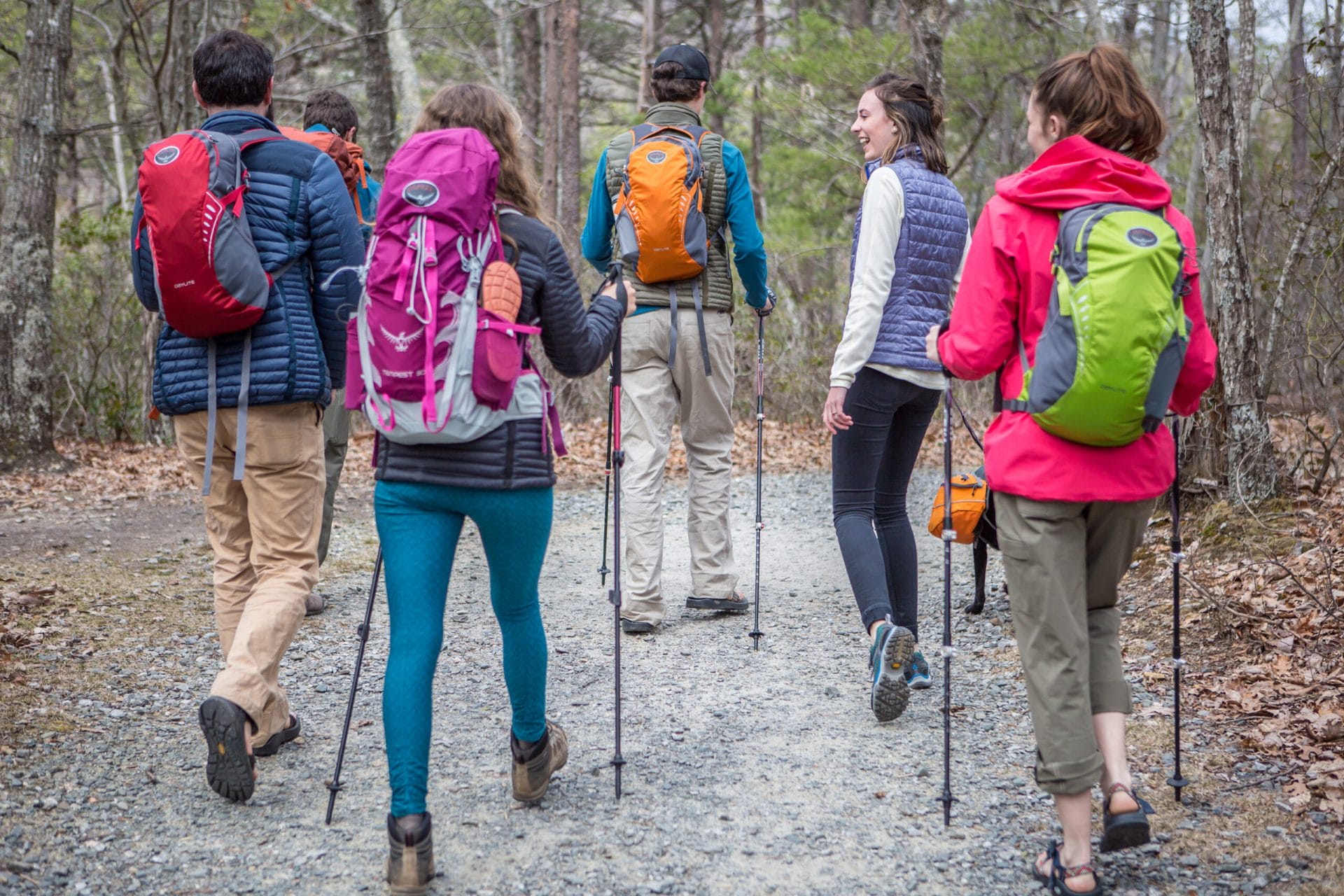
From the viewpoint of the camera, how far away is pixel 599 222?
212 inches

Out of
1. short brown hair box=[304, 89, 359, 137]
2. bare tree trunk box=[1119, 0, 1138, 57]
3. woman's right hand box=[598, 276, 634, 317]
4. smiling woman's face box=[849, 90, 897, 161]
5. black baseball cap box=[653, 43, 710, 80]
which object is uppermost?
bare tree trunk box=[1119, 0, 1138, 57]

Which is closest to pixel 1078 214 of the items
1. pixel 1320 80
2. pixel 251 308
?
pixel 251 308

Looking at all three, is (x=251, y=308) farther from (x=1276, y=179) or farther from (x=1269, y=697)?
(x=1276, y=179)

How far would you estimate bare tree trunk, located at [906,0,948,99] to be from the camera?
9.94m

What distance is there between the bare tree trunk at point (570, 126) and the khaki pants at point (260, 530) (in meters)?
11.7

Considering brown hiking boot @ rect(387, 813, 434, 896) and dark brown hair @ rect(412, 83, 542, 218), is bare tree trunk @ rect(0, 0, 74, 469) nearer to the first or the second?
dark brown hair @ rect(412, 83, 542, 218)

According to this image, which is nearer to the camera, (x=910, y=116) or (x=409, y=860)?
(x=409, y=860)

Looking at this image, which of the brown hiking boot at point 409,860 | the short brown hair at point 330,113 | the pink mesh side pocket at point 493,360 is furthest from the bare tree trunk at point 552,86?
the brown hiking boot at point 409,860

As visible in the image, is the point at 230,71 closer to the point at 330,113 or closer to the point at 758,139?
the point at 330,113

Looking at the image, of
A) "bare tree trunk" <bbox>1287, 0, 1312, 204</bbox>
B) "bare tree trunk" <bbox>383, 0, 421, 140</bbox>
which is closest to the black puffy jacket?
"bare tree trunk" <bbox>1287, 0, 1312, 204</bbox>

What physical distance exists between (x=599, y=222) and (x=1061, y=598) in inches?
124

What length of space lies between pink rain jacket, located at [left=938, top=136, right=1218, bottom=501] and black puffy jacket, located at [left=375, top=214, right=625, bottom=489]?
1.05m

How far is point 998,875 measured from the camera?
314cm

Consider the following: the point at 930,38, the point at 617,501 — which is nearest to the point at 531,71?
the point at 930,38
